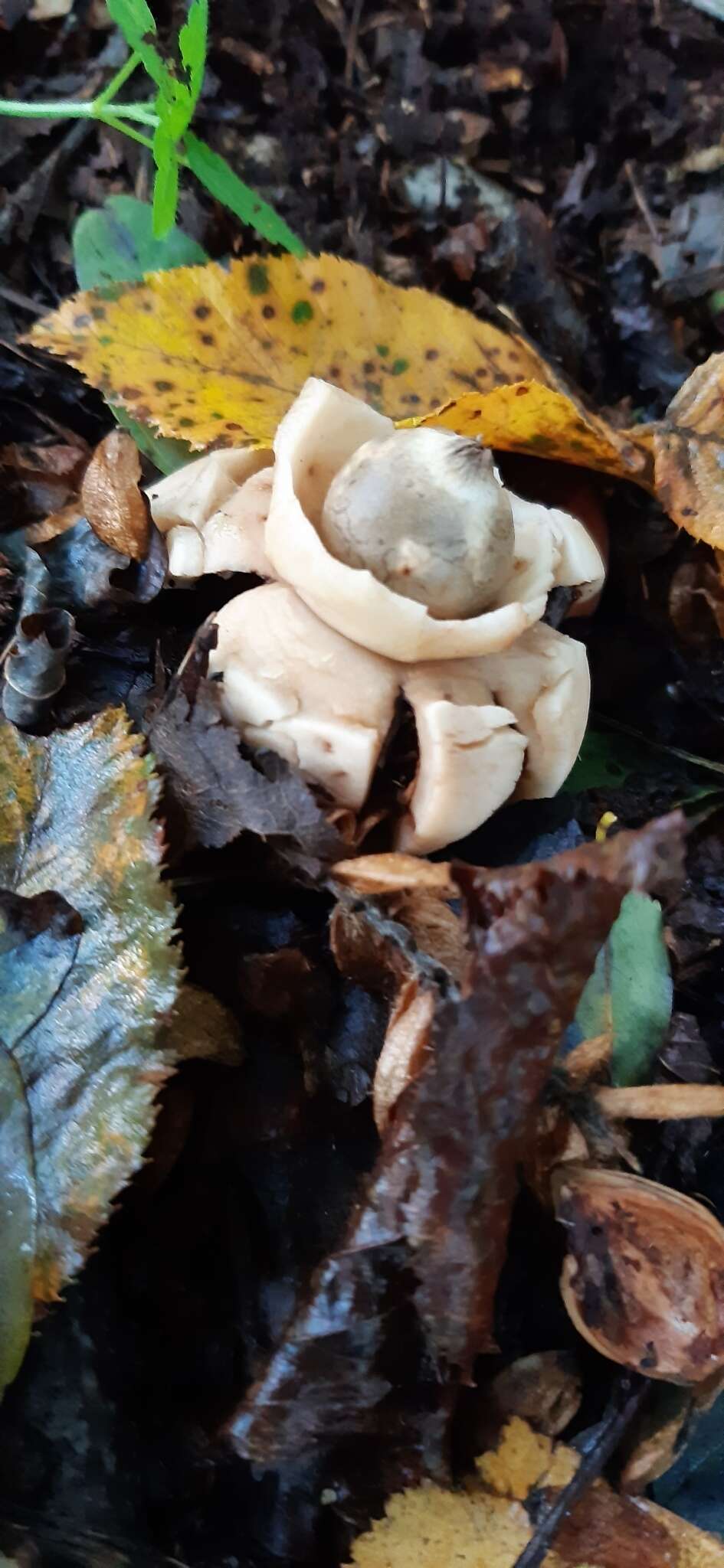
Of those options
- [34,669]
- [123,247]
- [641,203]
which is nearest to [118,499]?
[34,669]

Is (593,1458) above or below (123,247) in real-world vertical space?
below

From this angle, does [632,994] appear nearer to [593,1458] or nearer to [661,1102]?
[661,1102]

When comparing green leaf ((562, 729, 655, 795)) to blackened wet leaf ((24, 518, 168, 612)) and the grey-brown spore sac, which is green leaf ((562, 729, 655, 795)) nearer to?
the grey-brown spore sac

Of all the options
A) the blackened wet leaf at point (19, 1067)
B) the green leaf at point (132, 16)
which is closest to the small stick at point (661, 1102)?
the blackened wet leaf at point (19, 1067)

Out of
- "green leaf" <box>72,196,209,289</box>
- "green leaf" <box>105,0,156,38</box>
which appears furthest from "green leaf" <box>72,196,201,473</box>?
"green leaf" <box>105,0,156,38</box>

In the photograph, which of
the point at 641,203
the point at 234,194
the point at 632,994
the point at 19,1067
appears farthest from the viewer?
the point at 641,203
